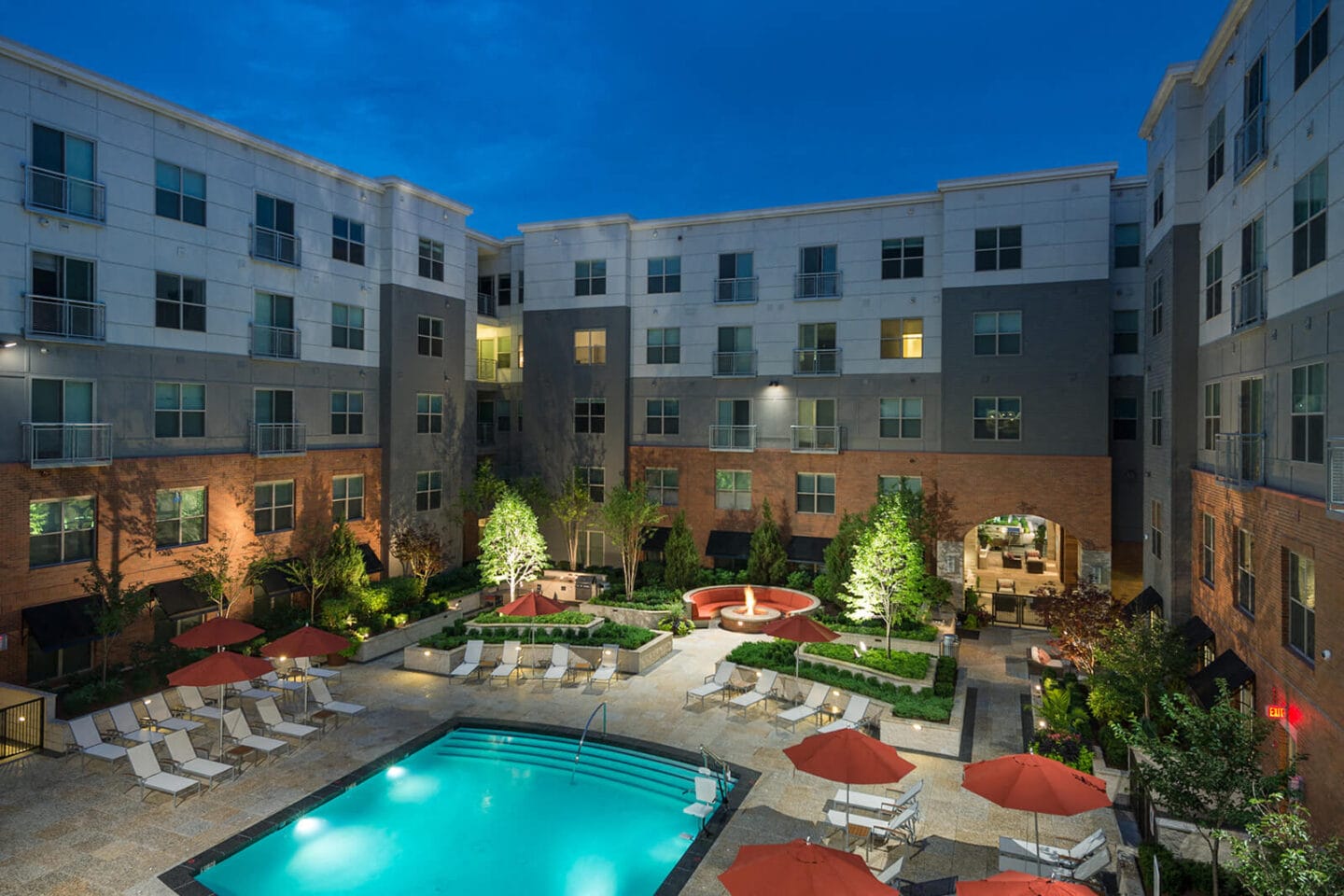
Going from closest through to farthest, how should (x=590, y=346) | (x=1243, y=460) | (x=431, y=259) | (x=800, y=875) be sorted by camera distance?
(x=800, y=875) → (x=1243, y=460) → (x=431, y=259) → (x=590, y=346)

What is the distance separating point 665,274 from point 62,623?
24.0m

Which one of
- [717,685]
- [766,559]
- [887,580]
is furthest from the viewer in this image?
[766,559]

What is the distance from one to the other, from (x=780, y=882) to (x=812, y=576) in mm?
21845

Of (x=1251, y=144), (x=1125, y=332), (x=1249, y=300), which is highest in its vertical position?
(x=1251, y=144)

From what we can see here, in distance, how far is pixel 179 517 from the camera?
886 inches

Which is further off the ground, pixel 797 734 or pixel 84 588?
pixel 84 588

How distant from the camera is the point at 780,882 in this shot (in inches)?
355

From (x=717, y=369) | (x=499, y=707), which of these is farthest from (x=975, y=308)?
(x=499, y=707)

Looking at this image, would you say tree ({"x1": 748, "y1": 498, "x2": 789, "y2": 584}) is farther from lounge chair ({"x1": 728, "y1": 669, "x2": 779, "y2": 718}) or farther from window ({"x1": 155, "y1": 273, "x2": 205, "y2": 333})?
window ({"x1": 155, "y1": 273, "x2": 205, "y2": 333})

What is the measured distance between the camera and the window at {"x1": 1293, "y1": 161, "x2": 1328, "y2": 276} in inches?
484

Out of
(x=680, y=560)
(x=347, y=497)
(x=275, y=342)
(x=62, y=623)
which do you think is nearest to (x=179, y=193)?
(x=275, y=342)

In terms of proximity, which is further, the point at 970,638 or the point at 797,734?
the point at 970,638

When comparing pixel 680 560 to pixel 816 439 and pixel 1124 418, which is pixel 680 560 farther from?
pixel 1124 418

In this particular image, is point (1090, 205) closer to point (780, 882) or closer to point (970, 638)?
point (970, 638)
